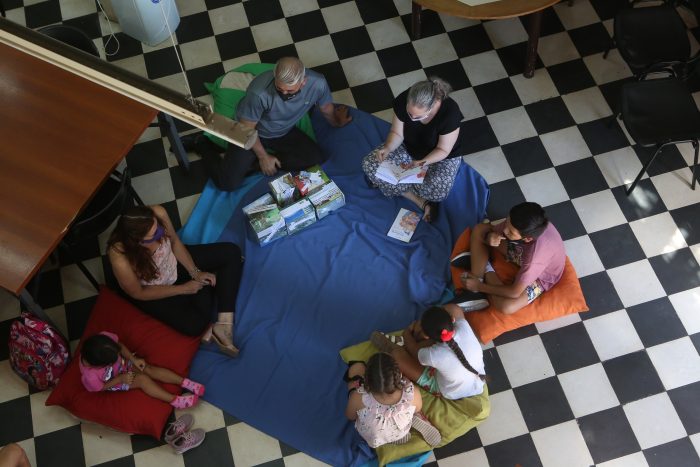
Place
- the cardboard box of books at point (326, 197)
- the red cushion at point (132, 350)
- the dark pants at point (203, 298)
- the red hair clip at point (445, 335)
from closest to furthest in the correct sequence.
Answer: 1. the red hair clip at point (445, 335)
2. the red cushion at point (132, 350)
3. the dark pants at point (203, 298)
4. the cardboard box of books at point (326, 197)

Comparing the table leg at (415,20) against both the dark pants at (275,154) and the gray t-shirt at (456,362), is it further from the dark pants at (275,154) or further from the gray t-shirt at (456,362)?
the gray t-shirt at (456,362)

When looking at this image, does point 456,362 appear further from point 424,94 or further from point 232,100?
point 232,100

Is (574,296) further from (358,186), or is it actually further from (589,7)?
(589,7)

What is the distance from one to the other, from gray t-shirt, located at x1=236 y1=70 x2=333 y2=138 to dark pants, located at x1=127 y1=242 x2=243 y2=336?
910 mm

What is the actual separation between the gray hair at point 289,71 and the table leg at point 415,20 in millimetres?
1641

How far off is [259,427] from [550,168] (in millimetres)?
2918

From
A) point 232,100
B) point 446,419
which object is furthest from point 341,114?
point 446,419

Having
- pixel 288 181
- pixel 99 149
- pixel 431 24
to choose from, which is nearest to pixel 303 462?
pixel 288 181

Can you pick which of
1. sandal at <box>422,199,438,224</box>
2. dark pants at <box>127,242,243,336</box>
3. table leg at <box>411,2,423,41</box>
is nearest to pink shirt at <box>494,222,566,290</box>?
sandal at <box>422,199,438,224</box>

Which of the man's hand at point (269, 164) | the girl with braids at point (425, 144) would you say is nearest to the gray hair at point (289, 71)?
the girl with braids at point (425, 144)

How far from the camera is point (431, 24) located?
5.93m

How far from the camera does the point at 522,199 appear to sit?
203 inches

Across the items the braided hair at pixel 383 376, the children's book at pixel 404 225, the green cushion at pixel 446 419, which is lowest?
the green cushion at pixel 446 419

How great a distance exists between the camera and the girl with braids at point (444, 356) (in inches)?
155
